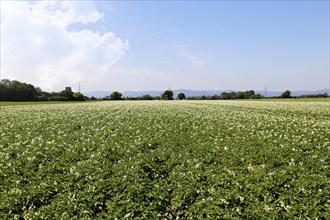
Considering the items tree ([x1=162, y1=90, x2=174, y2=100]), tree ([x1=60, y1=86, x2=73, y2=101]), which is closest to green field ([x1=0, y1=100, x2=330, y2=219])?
tree ([x1=60, y1=86, x2=73, y2=101])

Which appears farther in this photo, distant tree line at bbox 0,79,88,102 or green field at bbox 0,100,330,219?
distant tree line at bbox 0,79,88,102

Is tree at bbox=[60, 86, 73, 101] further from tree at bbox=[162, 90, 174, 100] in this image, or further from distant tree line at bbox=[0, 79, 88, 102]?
tree at bbox=[162, 90, 174, 100]

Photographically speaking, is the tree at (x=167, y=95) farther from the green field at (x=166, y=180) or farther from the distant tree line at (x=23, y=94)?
the green field at (x=166, y=180)

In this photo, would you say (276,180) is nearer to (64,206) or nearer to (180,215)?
(180,215)

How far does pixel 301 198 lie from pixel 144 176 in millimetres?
4612

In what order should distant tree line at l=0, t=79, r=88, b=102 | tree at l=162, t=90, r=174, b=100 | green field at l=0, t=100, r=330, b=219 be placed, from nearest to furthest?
green field at l=0, t=100, r=330, b=219
distant tree line at l=0, t=79, r=88, b=102
tree at l=162, t=90, r=174, b=100

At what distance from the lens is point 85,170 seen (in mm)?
9695

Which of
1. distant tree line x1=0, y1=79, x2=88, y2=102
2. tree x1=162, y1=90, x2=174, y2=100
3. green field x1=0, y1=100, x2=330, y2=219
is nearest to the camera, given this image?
green field x1=0, y1=100, x2=330, y2=219

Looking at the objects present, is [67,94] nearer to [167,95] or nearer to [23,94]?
[23,94]

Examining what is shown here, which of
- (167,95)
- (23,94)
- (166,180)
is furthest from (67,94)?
(166,180)

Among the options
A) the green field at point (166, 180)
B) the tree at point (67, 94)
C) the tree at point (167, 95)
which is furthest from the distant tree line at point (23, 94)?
the green field at point (166, 180)

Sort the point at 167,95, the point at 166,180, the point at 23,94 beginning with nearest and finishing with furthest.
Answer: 1. the point at 166,180
2. the point at 23,94
3. the point at 167,95

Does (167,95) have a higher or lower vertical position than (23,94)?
lower

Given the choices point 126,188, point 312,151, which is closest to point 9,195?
point 126,188
